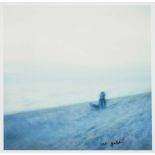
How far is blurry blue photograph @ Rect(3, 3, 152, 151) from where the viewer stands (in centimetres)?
324

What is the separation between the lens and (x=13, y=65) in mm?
3248

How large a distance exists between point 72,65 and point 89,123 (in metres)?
0.60

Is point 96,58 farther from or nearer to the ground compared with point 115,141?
farther from the ground

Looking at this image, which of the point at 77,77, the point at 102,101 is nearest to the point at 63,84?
the point at 77,77

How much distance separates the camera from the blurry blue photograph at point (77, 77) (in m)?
3.24

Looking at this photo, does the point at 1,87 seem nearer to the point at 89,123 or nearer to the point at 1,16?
the point at 1,16

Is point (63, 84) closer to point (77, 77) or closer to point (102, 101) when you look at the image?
point (77, 77)

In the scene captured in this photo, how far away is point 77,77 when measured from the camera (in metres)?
3.27

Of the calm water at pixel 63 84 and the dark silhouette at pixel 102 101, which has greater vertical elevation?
Answer: the calm water at pixel 63 84

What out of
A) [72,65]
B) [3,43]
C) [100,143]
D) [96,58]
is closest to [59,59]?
[72,65]

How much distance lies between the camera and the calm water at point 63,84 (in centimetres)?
324

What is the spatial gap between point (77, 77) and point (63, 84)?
0.16 metres

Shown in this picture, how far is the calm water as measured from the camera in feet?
10.6

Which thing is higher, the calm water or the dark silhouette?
the calm water
